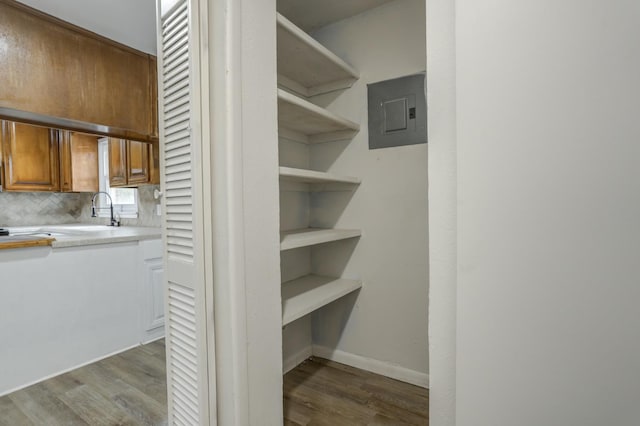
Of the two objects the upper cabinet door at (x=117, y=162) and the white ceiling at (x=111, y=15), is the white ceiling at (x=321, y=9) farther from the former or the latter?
the upper cabinet door at (x=117, y=162)

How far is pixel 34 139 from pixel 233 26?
369 centimetres

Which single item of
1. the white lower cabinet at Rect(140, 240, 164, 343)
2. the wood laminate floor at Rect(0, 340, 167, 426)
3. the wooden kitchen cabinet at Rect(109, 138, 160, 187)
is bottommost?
the wood laminate floor at Rect(0, 340, 167, 426)

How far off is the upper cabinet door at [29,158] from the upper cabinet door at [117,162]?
99 cm

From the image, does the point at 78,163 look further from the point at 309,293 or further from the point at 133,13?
the point at 309,293

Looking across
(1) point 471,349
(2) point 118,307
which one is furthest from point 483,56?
(2) point 118,307

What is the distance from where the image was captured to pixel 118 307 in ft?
7.47

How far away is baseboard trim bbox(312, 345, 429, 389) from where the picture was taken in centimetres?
182

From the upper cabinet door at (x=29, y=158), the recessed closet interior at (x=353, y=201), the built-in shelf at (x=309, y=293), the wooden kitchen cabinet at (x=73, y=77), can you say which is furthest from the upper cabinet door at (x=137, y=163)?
the built-in shelf at (x=309, y=293)

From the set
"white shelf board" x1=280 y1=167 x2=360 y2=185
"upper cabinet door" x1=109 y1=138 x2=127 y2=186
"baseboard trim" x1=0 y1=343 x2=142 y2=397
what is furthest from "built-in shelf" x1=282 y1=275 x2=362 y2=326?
"upper cabinet door" x1=109 y1=138 x2=127 y2=186

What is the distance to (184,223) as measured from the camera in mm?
1215

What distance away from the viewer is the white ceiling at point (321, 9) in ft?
6.05

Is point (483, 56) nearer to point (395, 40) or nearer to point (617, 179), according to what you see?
point (617, 179)

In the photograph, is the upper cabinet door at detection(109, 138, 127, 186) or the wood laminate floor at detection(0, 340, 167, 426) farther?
the upper cabinet door at detection(109, 138, 127, 186)

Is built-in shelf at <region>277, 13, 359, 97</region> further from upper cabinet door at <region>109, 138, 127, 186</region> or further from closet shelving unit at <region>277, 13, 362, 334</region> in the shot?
upper cabinet door at <region>109, 138, 127, 186</region>
